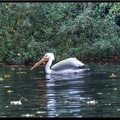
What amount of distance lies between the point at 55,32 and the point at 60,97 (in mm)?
13772

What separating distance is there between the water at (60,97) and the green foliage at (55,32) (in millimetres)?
7827

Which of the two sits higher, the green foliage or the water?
the green foliage

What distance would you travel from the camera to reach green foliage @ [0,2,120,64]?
23516 mm

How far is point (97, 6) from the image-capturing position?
84.7 ft

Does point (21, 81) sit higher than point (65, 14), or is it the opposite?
point (65, 14)

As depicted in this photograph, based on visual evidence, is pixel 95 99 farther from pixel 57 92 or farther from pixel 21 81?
pixel 21 81

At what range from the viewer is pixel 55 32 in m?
24.4

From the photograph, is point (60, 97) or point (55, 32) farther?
point (55, 32)

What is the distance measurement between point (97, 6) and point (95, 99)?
15820mm

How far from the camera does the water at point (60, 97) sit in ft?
28.8

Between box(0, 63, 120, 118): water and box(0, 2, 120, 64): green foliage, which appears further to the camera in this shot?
box(0, 2, 120, 64): green foliage

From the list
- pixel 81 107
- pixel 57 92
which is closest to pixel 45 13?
pixel 57 92

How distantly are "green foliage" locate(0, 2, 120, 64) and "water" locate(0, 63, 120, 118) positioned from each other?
783cm

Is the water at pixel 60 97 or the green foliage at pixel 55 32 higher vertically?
the green foliage at pixel 55 32
